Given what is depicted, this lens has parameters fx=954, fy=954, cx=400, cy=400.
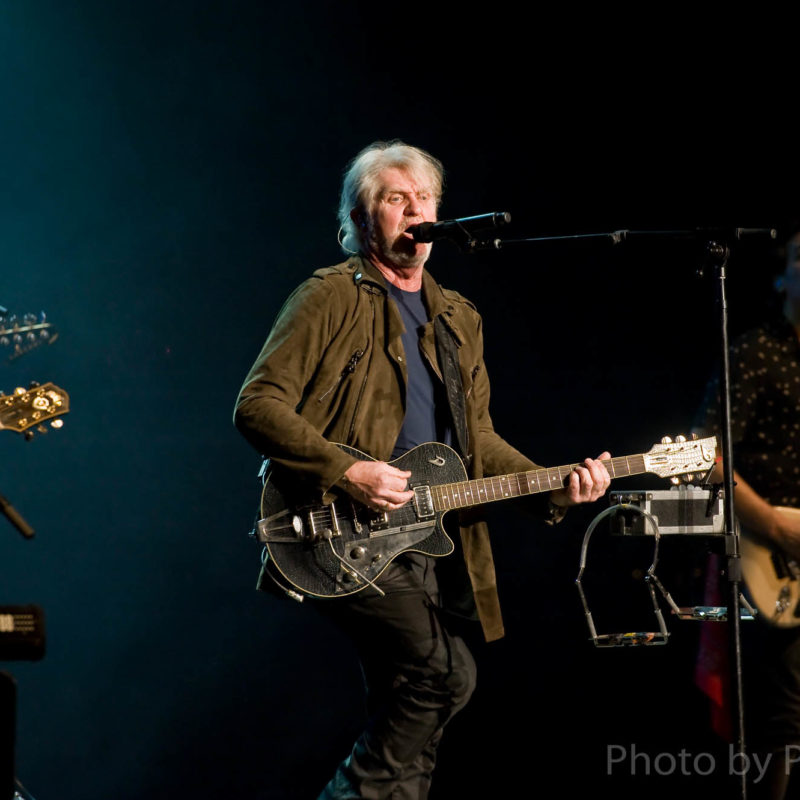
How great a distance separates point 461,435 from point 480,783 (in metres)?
1.96

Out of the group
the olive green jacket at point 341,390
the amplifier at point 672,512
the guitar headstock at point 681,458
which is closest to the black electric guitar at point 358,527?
the olive green jacket at point 341,390

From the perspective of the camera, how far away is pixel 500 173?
4473mm

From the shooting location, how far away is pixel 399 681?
9.89 feet

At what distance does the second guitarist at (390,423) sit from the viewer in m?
2.93

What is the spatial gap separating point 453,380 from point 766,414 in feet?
3.88

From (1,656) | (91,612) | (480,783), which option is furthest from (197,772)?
(1,656)

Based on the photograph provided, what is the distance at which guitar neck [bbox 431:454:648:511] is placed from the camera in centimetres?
308

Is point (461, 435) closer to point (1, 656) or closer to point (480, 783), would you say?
point (1, 656)

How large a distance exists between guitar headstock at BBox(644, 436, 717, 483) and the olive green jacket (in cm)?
44

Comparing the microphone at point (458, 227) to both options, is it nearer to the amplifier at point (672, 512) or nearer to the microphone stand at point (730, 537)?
the microphone stand at point (730, 537)

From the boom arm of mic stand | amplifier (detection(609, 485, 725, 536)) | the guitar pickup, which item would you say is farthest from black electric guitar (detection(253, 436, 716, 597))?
the boom arm of mic stand

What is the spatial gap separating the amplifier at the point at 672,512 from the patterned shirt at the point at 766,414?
0.98 feet

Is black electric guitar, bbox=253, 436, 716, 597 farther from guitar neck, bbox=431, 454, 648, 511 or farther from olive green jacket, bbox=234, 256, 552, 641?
olive green jacket, bbox=234, 256, 552, 641

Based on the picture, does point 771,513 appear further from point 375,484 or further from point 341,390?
point 341,390
